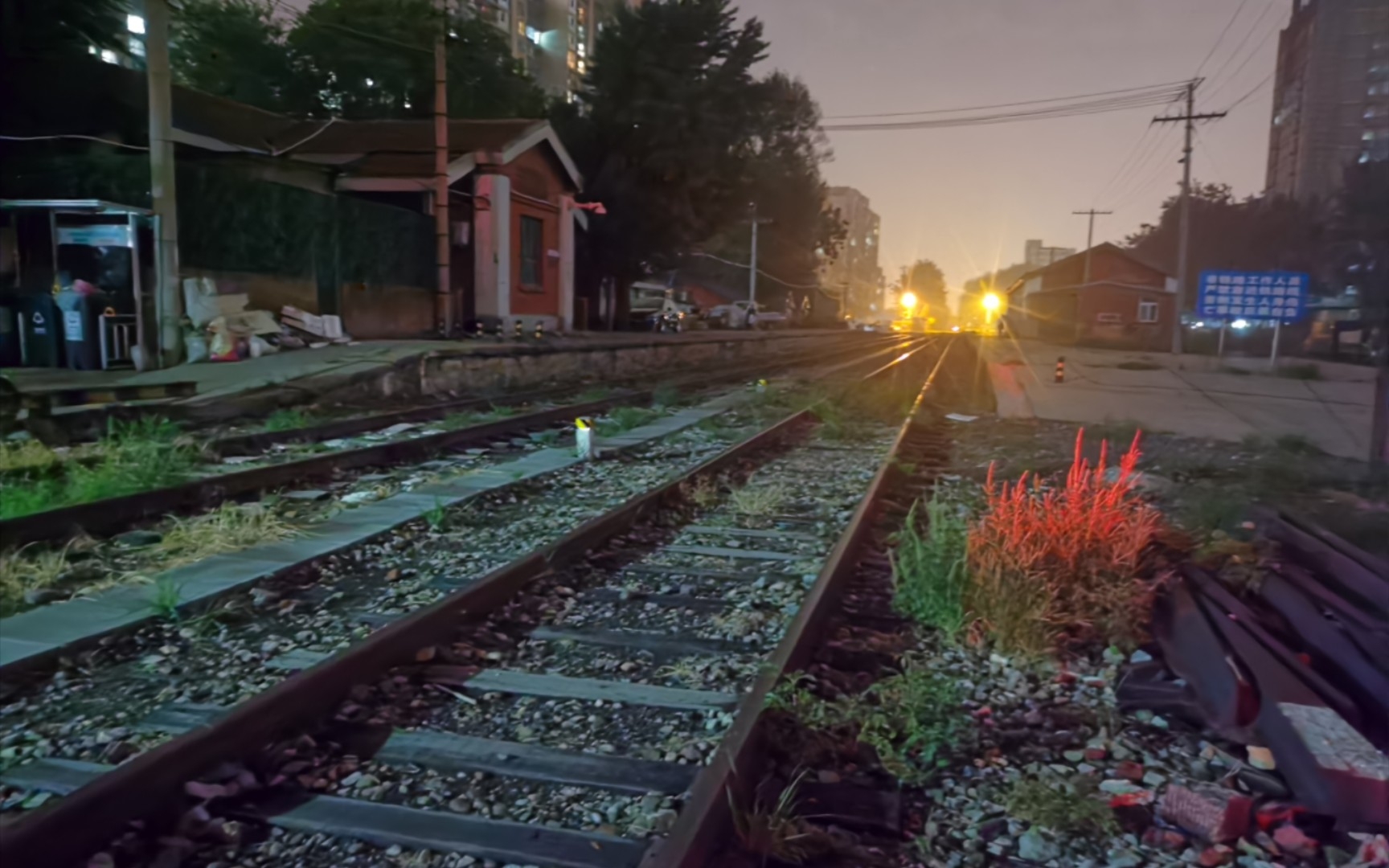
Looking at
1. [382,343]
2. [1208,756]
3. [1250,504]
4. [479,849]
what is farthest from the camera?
[382,343]

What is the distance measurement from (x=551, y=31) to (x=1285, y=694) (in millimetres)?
44627

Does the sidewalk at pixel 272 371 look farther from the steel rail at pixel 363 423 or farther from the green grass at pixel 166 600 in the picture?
the green grass at pixel 166 600

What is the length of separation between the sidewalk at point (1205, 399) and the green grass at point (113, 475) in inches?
476

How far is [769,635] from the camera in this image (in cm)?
446

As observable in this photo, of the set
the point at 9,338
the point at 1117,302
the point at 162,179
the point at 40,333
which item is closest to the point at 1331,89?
the point at 162,179

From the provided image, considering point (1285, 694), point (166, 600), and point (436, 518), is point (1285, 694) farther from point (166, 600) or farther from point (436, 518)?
point (436, 518)

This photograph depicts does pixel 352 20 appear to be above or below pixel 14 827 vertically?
above

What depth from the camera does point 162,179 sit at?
12.8m

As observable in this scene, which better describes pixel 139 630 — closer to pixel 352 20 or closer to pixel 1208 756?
pixel 1208 756

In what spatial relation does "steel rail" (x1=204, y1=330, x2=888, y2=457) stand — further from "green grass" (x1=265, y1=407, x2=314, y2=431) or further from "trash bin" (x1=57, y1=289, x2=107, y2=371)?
"trash bin" (x1=57, y1=289, x2=107, y2=371)

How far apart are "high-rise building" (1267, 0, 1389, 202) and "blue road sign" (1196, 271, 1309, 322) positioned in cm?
164

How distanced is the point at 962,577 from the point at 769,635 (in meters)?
1.15

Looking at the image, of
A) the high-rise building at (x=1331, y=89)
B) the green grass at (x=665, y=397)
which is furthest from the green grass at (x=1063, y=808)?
the green grass at (x=665, y=397)

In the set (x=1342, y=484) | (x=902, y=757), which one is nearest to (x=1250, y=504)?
(x=1342, y=484)
